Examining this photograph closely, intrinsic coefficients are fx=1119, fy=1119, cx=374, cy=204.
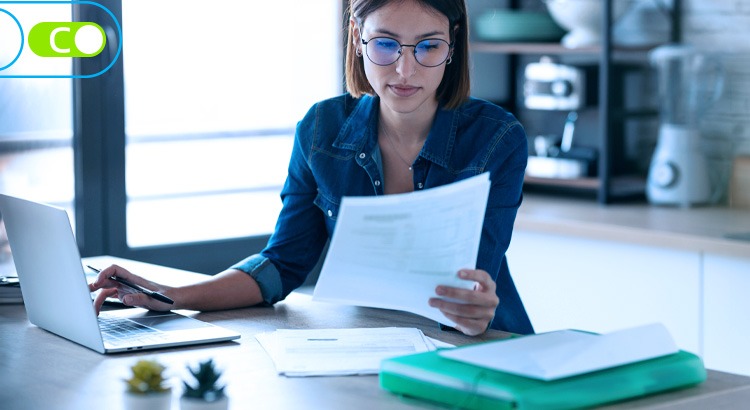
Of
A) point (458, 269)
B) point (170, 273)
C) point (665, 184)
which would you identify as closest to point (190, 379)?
point (458, 269)

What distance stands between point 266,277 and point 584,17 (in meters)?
2.10

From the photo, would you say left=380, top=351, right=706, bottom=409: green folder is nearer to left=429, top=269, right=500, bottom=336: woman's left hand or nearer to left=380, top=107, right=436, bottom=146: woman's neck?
left=429, top=269, right=500, bottom=336: woman's left hand

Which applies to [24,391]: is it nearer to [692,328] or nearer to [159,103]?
[692,328]

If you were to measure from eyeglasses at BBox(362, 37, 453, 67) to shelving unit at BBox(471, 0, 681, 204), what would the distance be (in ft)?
5.89

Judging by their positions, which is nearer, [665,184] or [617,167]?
[665,184]

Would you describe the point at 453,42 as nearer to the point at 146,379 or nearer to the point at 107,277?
the point at 107,277

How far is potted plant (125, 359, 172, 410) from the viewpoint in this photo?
4.02 feet

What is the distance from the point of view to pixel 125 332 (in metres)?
1.75

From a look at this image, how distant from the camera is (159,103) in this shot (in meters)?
3.88

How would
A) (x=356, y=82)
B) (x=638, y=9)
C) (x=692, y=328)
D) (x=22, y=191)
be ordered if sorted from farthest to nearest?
1. (x=638, y=9)
2. (x=22, y=191)
3. (x=692, y=328)
4. (x=356, y=82)

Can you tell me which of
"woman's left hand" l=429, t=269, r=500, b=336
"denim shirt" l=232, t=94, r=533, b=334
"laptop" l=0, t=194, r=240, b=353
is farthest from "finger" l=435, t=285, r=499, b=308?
"laptop" l=0, t=194, r=240, b=353

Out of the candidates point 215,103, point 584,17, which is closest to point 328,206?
point 584,17

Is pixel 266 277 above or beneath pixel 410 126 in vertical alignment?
beneath

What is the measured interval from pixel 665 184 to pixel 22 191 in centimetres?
208
